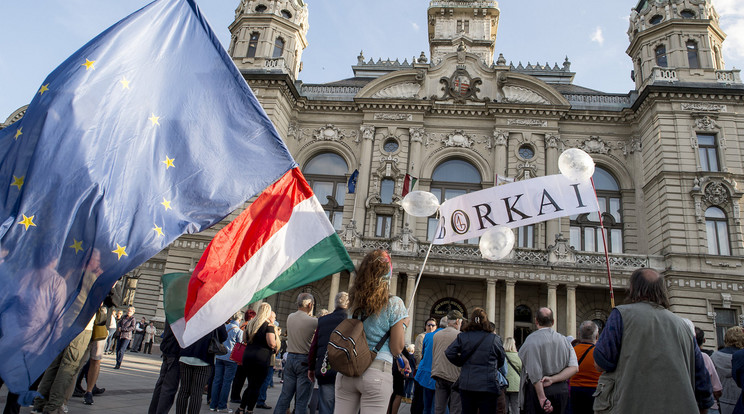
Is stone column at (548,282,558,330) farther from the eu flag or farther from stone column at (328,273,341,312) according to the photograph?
the eu flag

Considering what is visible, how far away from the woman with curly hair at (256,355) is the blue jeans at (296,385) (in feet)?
3.02

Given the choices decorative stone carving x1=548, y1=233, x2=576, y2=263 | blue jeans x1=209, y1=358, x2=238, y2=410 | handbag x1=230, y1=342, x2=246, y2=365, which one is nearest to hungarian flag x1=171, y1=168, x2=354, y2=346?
handbag x1=230, y1=342, x2=246, y2=365

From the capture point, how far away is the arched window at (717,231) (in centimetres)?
→ 2370

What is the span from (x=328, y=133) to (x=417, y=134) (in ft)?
18.8

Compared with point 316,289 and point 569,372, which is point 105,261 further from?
point 316,289

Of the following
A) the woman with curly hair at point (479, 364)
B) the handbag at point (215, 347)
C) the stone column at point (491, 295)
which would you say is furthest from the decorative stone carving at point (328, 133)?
the woman with curly hair at point (479, 364)

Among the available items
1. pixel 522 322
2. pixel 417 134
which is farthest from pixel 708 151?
pixel 417 134

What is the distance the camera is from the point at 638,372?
3.92 meters

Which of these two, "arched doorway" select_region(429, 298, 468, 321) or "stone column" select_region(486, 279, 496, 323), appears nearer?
"stone column" select_region(486, 279, 496, 323)

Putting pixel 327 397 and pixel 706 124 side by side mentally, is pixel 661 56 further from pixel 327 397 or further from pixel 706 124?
pixel 327 397

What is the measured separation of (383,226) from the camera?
90.7 ft

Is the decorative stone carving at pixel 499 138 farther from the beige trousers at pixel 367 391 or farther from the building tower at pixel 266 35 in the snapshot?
the beige trousers at pixel 367 391

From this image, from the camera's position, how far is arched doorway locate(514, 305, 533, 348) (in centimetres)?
2573

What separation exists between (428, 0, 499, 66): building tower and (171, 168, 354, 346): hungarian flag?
3198cm
